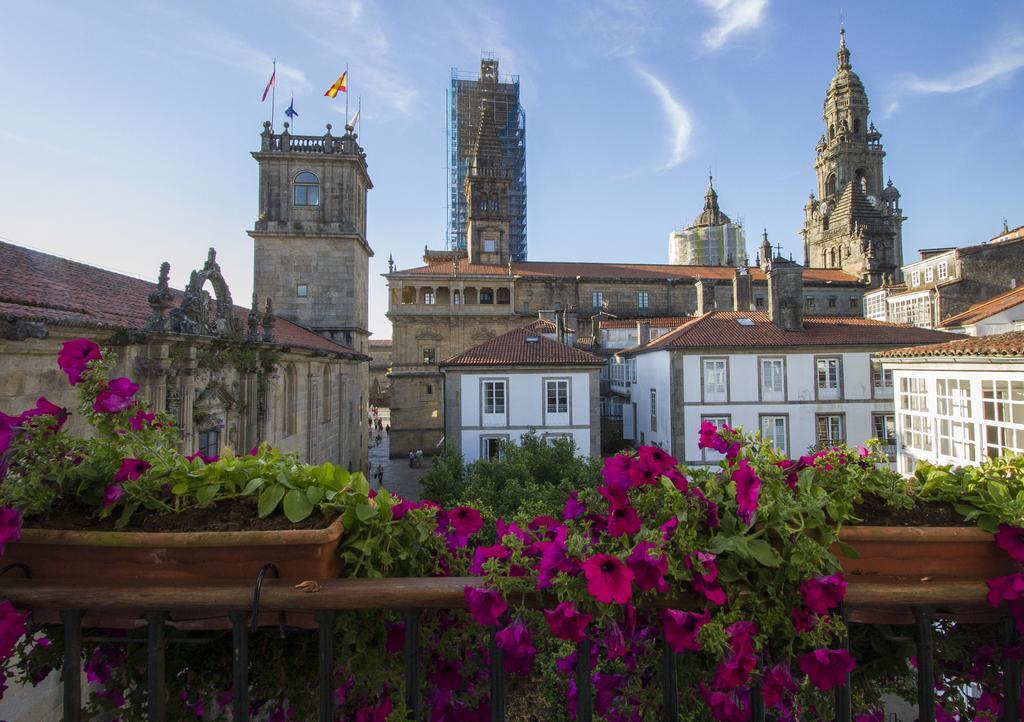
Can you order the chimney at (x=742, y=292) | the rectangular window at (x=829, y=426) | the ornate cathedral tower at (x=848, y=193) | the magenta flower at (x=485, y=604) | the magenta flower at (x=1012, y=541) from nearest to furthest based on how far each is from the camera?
the magenta flower at (x=485, y=604) < the magenta flower at (x=1012, y=541) < the rectangular window at (x=829, y=426) < the chimney at (x=742, y=292) < the ornate cathedral tower at (x=848, y=193)

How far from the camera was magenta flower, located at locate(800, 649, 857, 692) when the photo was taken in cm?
152

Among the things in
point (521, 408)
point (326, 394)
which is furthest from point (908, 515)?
point (326, 394)

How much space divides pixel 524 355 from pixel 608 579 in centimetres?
1932

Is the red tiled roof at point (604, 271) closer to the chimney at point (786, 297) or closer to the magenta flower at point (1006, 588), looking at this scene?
the chimney at point (786, 297)

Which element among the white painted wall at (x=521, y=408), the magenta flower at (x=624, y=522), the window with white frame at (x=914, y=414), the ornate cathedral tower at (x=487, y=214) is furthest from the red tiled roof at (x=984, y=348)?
the ornate cathedral tower at (x=487, y=214)

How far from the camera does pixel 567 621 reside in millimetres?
1494

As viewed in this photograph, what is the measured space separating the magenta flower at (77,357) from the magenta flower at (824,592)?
103 inches

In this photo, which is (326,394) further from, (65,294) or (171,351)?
(65,294)

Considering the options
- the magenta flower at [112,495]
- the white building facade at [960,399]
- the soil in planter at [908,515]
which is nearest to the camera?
the magenta flower at [112,495]

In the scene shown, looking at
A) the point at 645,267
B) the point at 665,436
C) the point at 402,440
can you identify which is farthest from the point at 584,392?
the point at 645,267

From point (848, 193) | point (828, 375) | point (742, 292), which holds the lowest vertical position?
point (828, 375)

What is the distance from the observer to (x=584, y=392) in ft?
66.6

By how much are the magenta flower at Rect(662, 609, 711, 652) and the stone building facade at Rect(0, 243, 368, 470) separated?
6.24m

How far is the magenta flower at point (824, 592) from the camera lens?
1.50 metres
